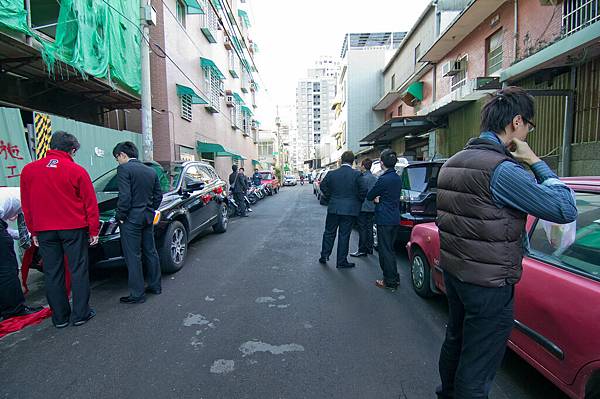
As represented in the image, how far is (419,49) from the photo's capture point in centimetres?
1664

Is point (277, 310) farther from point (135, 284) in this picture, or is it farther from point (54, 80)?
point (54, 80)

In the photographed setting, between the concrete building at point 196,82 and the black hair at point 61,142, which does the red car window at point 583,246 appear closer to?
the black hair at point 61,142

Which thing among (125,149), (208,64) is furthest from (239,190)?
(208,64)

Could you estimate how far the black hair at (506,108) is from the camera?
1696 millimetres

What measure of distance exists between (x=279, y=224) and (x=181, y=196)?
448 cm

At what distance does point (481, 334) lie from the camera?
5.56 feet

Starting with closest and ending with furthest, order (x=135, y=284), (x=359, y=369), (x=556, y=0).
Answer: (x=359, y=369) → (x=135, y=284) → (x=556, y=0)

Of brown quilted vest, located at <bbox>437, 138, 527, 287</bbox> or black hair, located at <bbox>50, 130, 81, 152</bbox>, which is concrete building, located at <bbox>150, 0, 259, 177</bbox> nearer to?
black hair, located at <bbox>50, 130, 81, 152</bbox>

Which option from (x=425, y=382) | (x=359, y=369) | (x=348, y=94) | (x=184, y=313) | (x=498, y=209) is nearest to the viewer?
(x=498, y=209)

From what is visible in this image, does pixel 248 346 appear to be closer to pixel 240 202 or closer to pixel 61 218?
pixel 61 218

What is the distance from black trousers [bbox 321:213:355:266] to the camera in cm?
510

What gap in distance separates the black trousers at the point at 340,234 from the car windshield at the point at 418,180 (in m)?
1.25

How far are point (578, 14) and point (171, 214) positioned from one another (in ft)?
30.7

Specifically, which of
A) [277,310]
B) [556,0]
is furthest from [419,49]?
[277,310]
